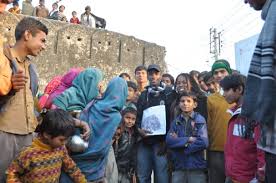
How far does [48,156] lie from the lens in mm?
2760

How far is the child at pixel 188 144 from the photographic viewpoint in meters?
4.05

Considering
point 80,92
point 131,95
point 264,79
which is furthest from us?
point 131,95

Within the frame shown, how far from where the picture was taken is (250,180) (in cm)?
315

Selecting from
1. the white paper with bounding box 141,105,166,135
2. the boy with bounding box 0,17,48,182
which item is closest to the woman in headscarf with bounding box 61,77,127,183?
the boy with bounding box 0,17,48,182

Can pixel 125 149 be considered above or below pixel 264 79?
below

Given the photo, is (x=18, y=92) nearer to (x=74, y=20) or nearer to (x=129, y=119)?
(x=129, y=119)

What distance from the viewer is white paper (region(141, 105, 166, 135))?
4391mm

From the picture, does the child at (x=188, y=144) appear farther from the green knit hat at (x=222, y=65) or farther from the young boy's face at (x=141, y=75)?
the young boy's face at (x=141, y=75)

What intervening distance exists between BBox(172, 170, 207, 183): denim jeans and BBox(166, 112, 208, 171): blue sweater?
2.1 inches

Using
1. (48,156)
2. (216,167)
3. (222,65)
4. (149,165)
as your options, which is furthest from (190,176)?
(48,156)

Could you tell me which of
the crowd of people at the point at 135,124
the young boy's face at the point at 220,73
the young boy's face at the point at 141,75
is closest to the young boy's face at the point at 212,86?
the crowd of people at the point at 135,124

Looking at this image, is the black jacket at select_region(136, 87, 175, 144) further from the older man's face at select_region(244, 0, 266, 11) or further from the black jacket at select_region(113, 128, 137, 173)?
the older man's face at select_region(244, 0, 266, 11)

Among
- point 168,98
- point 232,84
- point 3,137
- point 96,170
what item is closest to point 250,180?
point 232,84

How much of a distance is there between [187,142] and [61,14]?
1344 cm
